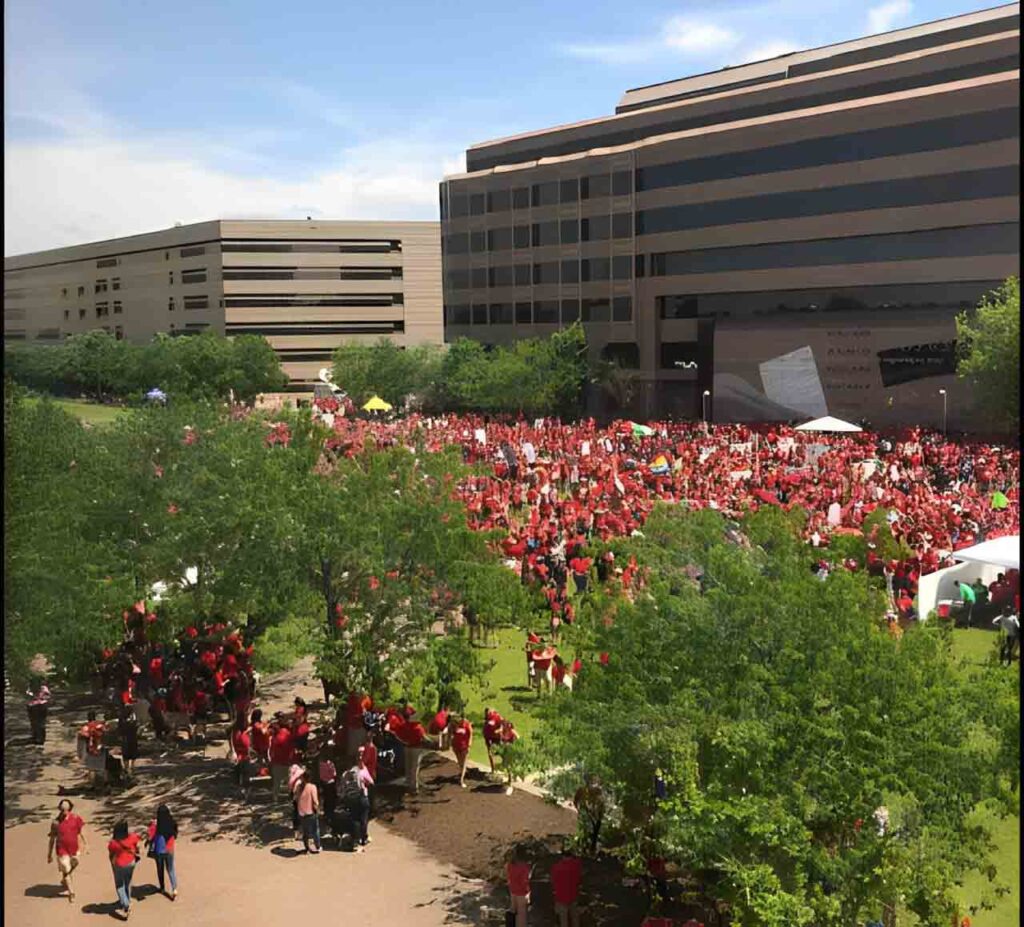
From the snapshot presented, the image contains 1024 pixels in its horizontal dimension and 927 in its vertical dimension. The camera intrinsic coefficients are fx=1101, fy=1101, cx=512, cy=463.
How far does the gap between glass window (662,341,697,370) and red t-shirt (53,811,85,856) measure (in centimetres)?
5600

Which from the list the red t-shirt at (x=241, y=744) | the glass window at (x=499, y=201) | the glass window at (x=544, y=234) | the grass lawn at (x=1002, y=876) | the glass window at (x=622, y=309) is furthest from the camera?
the glass window at (x=499, y=201)

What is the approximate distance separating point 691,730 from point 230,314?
309ft

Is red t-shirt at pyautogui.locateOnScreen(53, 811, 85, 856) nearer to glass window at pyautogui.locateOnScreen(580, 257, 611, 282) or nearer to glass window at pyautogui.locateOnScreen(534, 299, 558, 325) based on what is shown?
glass window at pyautogui.locateOnScreen(580, 257, 611, 282)

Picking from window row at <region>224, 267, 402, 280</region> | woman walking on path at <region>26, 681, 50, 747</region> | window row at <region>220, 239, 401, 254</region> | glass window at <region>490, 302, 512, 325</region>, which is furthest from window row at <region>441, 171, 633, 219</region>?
woman walking on path at <region>26, 681, 50, 747</region>

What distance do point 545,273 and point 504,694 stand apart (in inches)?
2196

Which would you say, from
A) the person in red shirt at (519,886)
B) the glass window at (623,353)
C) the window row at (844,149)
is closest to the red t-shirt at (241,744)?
the person in red shirt at (519,886)

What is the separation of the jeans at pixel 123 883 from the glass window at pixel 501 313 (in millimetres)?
64815

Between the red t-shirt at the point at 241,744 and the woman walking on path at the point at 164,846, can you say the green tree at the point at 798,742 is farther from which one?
the red t-shirt at the point at 241,744

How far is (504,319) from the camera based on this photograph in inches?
2965

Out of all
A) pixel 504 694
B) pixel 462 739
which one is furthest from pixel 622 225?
pixel 462 739

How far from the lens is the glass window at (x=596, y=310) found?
68375 mm

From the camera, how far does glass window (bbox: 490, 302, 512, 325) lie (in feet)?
246

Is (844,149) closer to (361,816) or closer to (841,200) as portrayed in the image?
(841,200)

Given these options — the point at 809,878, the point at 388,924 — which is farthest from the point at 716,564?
the point at 388,924
